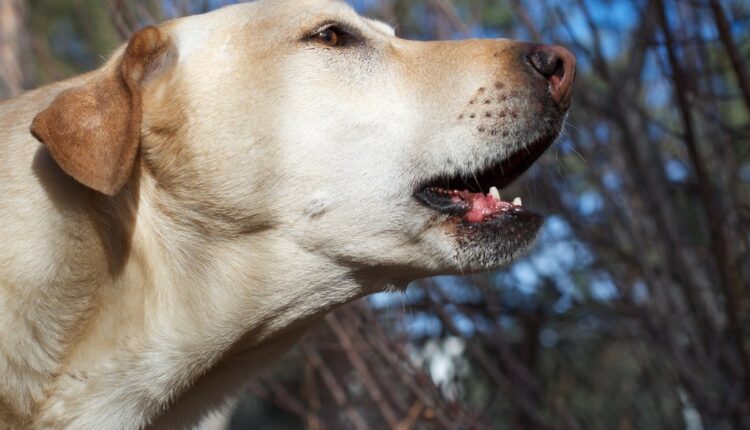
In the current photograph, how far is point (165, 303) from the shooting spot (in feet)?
8.75

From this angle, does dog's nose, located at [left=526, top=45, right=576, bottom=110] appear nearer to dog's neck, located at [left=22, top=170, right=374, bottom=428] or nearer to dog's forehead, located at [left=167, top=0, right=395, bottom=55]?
dog's forehead, located at [left=167, top=0, right=395, bottom=55]

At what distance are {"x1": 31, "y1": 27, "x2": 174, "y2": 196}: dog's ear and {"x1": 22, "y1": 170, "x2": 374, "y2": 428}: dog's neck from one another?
20 cm

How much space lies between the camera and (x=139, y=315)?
8.55 feet

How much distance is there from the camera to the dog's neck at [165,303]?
2.55 metres

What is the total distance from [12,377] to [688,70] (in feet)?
9.42

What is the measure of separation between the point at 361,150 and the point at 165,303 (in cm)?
69

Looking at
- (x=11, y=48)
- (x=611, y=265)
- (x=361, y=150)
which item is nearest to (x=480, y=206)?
(x=361, y=150)

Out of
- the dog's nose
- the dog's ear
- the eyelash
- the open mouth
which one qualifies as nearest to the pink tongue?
the open mouth

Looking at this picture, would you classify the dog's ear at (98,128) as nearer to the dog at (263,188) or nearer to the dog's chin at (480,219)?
the dog at (263,188)

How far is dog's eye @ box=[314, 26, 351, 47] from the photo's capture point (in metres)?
2.88

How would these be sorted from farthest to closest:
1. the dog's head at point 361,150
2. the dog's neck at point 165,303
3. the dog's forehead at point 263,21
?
the dog's forehead at point 263,21, the dog's head at point 361,150, the dog's neck at point 165,303

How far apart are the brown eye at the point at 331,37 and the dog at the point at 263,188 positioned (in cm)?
8

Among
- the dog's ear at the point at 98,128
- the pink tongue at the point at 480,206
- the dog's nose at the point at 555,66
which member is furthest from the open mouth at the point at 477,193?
the dog's ear at the point at 98,128

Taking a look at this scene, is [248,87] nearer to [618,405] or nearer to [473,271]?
[473,271]
